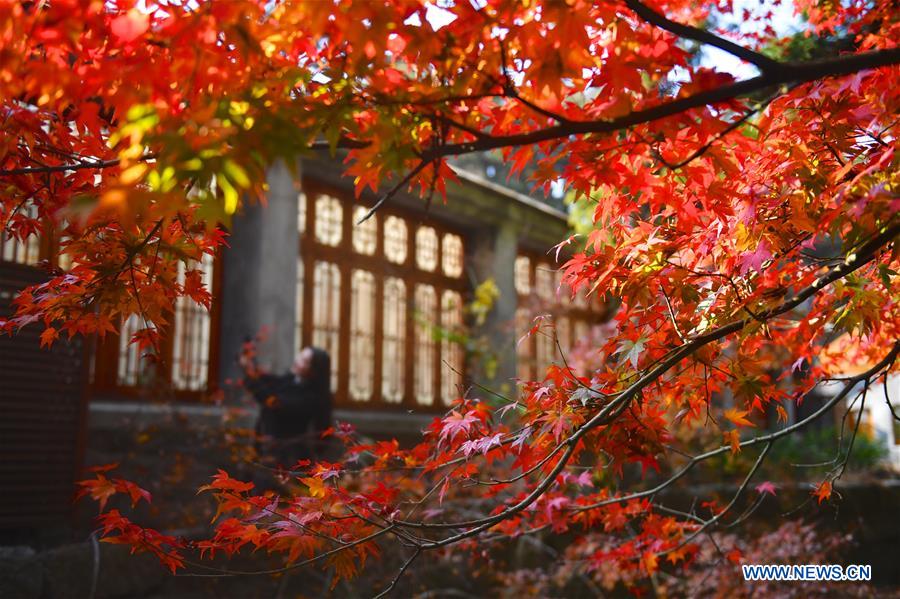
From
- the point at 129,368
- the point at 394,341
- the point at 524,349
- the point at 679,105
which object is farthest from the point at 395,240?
the point at 679,105

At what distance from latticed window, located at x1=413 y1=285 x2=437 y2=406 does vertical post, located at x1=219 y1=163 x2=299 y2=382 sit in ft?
7.91

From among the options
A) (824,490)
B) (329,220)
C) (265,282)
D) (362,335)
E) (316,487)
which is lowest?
(824,490)

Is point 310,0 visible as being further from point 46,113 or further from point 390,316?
point 390,316

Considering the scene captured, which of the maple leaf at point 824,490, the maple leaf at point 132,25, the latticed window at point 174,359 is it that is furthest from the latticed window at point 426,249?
the maple leaf at point 132,25

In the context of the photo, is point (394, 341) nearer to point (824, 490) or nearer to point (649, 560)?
point (649, 560)

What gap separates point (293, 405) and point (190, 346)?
4.93 ft

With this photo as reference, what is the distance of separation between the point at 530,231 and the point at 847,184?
9.31 metres

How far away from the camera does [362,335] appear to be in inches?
376

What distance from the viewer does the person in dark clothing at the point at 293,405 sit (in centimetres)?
704

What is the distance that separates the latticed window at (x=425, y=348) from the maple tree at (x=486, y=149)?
6.22 m

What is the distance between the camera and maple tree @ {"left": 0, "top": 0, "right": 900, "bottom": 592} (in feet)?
6.25

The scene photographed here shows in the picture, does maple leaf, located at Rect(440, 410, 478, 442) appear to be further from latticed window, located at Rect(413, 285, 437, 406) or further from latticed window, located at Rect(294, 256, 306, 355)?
latticed window, located at Rect(413, 285, 437, 406)

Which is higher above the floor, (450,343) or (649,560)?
(450,343)

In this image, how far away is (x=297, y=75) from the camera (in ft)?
6.34
